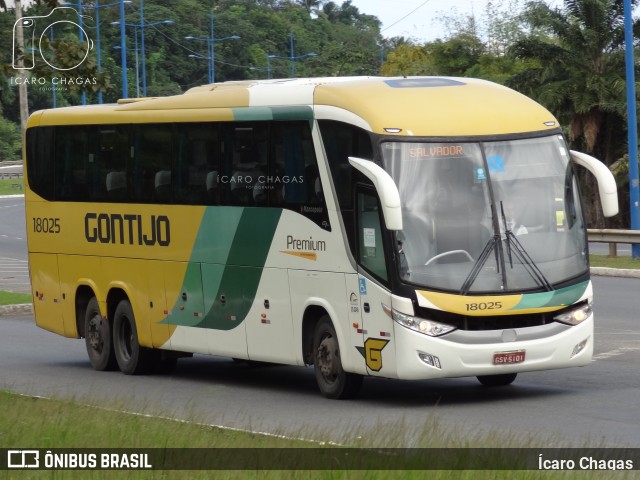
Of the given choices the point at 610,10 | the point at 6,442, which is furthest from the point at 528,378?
the point at 610,10

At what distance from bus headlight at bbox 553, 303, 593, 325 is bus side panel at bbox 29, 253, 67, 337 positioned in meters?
8.20

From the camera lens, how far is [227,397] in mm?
16328

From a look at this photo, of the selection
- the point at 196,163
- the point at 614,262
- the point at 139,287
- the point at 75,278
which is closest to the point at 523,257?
the point at 196,163

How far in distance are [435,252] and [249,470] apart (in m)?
5.40

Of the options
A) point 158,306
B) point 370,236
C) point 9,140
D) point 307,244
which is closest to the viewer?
point 370,236

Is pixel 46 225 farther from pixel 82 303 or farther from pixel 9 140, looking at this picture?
pixel 9 140

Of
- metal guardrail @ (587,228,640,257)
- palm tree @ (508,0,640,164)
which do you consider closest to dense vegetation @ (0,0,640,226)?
palm tree @ (508,0,640,164)

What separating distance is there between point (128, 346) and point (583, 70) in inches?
1289

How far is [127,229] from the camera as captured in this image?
62.9ft

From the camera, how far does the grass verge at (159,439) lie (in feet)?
30.3

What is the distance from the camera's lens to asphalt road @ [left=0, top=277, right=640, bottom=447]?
41.3 ft

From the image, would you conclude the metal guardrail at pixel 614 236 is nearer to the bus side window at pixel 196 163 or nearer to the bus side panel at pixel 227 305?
the bus side window at pixel 196 163

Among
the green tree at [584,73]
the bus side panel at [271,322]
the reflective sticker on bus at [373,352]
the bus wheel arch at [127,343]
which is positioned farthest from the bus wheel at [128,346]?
the green tree at [584,73]

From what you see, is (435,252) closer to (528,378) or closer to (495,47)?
(528,378)
